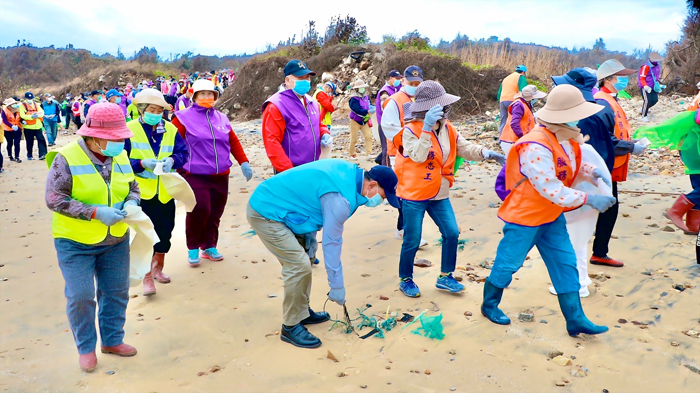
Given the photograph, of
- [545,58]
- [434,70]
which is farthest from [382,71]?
[545,58]

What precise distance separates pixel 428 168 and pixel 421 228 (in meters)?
0.53

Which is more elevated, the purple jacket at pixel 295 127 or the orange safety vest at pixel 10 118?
the purple jacket at pixel 295 127

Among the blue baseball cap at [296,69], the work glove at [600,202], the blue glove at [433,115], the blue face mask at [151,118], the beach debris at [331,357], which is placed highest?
the blue baseball cap at [296,69]

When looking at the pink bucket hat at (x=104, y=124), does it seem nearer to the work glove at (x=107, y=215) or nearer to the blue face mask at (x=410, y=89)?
the work glove at (x=107, y=215)

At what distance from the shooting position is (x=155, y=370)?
11.3 ft

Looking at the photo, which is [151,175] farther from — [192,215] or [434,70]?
[434,70]

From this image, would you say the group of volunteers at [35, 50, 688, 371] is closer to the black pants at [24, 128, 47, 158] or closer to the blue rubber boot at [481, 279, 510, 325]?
the blue rubber boot at [481, 279, 510, 325]

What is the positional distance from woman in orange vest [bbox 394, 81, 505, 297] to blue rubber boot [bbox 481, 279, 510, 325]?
0.53m

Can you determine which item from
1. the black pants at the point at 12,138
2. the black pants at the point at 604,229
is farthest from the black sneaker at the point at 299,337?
the black pants at the point at 12,138

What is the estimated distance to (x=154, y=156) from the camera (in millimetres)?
4691

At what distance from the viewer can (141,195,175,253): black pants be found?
472cm

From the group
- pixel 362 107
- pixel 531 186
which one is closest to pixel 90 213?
pixel 531 186

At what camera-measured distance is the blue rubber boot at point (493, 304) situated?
12.7 ft

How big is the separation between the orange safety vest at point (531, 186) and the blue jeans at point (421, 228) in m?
0.84
